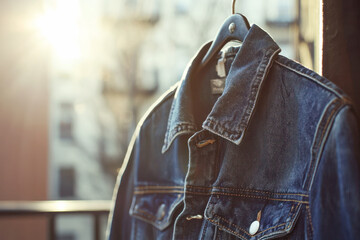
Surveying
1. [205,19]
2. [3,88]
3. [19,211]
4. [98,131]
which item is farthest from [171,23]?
[19,211]

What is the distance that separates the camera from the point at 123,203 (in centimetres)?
137

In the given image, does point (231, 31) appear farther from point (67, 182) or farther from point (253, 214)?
point (67, 182)

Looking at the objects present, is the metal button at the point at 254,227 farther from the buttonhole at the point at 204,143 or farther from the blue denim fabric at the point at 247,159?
the buttonhole at the point at 204,143

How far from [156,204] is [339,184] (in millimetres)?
643

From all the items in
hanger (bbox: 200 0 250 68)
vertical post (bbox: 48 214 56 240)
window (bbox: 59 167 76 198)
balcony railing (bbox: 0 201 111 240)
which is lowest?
window (bbox: 59 167 76 198)

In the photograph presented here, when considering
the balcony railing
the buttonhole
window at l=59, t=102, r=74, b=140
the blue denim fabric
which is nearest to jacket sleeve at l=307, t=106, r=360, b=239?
the blue denim fabric

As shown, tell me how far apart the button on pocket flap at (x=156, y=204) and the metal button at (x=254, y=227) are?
26 cm

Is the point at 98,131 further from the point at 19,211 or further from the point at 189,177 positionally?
the point at 189,177

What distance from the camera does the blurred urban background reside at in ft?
22.7

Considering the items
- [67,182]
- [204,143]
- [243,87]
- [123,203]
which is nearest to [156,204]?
[123,203]

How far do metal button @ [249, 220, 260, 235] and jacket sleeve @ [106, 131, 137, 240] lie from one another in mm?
523

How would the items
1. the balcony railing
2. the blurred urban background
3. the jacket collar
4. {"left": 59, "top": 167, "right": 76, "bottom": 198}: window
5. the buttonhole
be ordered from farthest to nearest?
{"left": 59, "top": 167, "right": 76, "bottom": 198}: window
the blurred urban background
the balcony railing
the buttonhole
the jacket collar

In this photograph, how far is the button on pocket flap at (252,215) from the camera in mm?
907

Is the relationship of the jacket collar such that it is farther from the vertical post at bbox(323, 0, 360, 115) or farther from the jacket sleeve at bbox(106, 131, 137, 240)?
the jacket sleeve at bbox(106, 131, 137, 240)
